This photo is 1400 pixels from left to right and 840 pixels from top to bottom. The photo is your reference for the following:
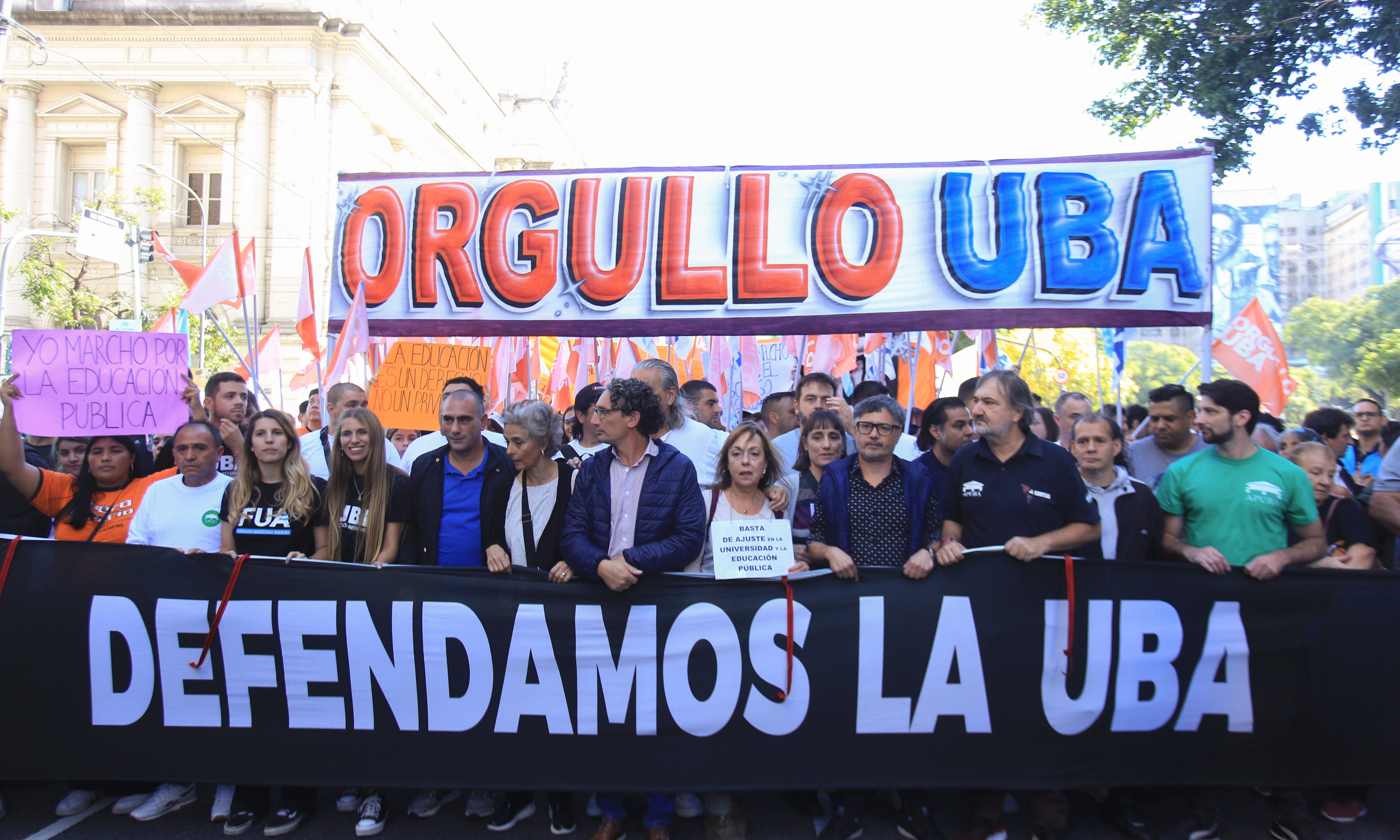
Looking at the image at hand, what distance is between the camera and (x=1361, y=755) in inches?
142

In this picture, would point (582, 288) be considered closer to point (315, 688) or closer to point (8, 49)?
point (315, 688)

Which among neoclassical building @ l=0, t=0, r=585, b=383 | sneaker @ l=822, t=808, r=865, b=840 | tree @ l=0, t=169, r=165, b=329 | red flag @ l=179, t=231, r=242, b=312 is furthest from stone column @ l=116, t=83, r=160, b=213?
sneaker @ l=822, t=808, r=865, b=840

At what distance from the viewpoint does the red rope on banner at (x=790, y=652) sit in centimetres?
358

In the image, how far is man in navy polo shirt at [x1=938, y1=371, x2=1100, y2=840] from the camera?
357 cm

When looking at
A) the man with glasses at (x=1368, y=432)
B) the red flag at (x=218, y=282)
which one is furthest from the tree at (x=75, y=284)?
the man with glasses at (x=1368, y=432)

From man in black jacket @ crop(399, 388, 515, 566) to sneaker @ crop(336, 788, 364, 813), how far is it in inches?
38.7

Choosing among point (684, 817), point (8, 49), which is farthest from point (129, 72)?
point (684, 817)

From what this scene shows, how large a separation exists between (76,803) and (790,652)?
306cm

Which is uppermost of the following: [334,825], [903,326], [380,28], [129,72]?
[380,28]

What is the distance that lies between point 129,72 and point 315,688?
3025cm

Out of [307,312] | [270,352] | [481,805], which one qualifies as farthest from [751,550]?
[270,352]

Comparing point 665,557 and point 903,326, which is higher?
point 903,326

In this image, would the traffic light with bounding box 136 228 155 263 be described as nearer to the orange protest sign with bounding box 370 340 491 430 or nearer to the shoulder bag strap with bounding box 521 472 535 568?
the orange protest sign with bounding box 370 340 491 430

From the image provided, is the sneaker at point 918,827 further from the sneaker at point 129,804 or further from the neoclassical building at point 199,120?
the neoclassical building at point 199,120
